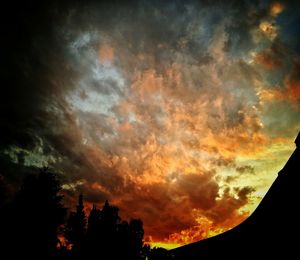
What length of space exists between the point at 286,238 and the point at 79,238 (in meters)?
53.6

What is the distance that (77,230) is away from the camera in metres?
55.8

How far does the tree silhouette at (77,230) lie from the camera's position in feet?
166

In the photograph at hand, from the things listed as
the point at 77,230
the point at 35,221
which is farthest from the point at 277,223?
the point at 77,230

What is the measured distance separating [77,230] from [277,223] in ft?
184

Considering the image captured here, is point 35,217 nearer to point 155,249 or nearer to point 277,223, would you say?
point 155,249

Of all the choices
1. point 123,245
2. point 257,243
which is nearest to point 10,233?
point 257,243

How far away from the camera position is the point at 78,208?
2478 inches

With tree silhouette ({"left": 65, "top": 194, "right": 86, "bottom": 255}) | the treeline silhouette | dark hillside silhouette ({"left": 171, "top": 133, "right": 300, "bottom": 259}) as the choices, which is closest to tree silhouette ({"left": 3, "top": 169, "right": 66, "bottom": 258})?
the treeline silhouette

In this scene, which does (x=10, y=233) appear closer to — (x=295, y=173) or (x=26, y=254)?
(x=26, y=254)

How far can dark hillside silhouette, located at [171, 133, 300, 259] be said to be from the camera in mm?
7410

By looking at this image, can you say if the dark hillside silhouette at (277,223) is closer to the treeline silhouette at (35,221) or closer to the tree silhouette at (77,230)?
the treeline silhouette at (35,221)

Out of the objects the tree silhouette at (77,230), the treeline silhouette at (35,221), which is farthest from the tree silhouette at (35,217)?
the tree silhouette at (77,230)

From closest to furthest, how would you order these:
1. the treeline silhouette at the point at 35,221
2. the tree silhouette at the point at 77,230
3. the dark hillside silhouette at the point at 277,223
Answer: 1. the dark hillside silhouette at the point at 277,223
2. the treeline silhouette at the point at 35,221
3. the tree silhouette at the point at 77,230

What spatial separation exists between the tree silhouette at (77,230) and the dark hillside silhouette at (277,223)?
44.8 metres
